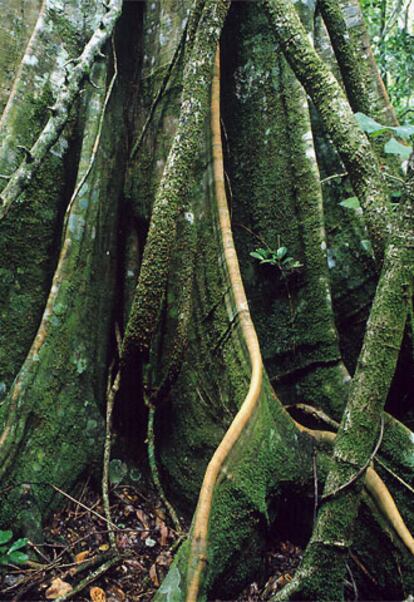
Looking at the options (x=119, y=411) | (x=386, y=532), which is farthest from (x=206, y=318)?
(x=386, y=532)

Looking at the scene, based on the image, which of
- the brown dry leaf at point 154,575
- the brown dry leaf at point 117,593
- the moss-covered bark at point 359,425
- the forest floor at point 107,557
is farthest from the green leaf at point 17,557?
the moss-covered bark at point 359,425

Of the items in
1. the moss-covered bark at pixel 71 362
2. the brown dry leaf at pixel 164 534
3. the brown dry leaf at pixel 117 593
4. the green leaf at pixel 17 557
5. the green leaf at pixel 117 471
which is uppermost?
the moss-covered bark at pixel 71 362

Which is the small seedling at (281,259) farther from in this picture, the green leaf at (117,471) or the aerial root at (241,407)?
the green leaf at (117,471)

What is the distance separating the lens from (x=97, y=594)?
2.29 m

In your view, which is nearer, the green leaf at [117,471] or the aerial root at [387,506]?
the aerial root at [387,506]

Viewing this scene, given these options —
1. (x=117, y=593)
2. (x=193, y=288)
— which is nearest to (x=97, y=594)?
(x=117, y=593)

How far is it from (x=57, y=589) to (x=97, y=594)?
179 mm

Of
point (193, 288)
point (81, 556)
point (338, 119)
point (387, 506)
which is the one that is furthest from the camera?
point (193, 288)

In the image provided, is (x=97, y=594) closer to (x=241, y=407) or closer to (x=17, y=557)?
(x=17, y=557)

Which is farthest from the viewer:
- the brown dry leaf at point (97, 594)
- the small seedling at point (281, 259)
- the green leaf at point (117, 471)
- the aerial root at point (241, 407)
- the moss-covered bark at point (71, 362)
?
the small seedling at point (281, 259)

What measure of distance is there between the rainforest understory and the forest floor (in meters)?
0.01

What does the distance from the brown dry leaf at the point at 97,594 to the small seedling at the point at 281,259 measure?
1923 mm

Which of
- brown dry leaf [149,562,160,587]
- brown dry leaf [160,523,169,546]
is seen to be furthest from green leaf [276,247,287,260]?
brown dry leaf [149,562,160,587]

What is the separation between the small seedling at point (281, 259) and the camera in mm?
3057
